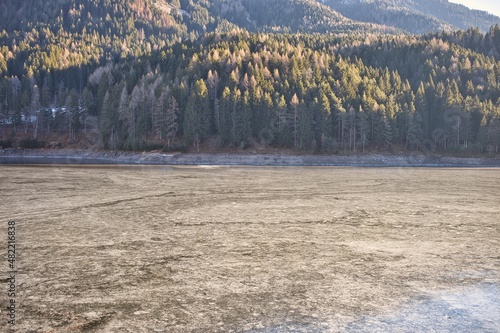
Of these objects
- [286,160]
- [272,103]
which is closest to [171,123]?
[272,103]

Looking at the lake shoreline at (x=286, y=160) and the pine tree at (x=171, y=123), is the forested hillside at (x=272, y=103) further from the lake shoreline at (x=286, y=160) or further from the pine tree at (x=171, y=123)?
the lake shoreline at (x=286, y=160)

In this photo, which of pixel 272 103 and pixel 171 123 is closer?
pixel 171 123

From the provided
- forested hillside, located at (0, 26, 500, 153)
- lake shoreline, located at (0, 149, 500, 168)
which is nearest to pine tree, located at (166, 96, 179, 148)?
forested hillside, located at (0, 26, 500, 153)

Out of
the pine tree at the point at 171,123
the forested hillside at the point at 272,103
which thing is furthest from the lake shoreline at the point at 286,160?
the pine tree at the point at 171,123

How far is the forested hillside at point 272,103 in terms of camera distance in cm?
10538

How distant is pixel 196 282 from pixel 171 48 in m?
162

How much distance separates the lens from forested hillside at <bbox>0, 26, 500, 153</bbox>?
105 meters

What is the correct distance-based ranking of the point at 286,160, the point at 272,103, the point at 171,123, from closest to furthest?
1. the point at 286,160
2. the point at 171,123
3. the point at 272,103

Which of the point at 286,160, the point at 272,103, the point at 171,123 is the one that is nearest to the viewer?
the point at 286,160

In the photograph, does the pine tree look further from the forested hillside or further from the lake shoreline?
the lake shoreline

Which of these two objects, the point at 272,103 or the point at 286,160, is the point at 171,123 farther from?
the point at 286,160

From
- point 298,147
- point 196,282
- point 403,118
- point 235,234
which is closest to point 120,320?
point 196,282

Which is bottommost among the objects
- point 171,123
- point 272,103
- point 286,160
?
point 286,160

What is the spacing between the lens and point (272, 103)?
365ft
